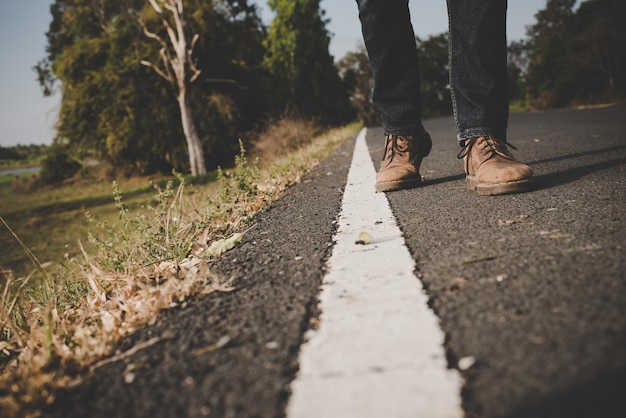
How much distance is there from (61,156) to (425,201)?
28343 mm

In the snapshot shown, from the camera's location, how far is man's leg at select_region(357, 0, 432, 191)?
2.48 metres

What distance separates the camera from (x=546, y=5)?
41156 millimetres

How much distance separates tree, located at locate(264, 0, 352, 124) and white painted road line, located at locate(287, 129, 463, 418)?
80.4ft

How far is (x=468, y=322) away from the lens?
2.95 ft

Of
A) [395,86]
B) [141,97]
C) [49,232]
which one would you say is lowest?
[49,232]

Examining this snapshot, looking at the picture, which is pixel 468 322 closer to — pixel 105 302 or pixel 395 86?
pixel 105 302

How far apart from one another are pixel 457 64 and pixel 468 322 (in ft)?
5.74

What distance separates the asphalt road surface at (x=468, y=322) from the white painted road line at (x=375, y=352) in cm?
3

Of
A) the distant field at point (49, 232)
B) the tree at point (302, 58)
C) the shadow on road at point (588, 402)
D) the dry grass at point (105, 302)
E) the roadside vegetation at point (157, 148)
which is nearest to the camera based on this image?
the shadow on road at point (588, 402)

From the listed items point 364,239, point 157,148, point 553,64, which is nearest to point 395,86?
point 364,239

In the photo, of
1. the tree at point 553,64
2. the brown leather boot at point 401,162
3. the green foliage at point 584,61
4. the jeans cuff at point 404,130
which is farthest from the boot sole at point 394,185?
the tree at point 553,64

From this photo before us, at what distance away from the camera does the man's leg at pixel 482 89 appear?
6.84 ft

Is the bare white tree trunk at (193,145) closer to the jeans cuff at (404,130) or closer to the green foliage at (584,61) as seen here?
the jeans cuff at (404,130)

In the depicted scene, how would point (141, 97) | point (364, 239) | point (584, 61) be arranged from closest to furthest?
1. point (364, 239)
2. point (141, 97)
3. point (584, 61)
